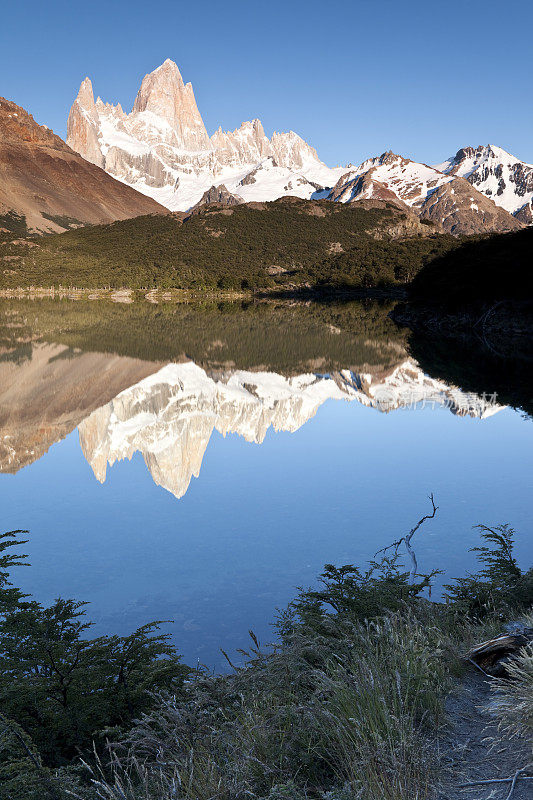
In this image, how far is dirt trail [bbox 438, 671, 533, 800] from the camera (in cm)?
414

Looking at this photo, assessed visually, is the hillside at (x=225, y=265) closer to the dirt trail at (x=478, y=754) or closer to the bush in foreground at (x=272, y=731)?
the bush in foreground at (x=272, y=731)

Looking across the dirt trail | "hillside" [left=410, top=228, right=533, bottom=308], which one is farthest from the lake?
"hillside" [left=410, top=228, right=533, bottom=308]

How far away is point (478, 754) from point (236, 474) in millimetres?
14762

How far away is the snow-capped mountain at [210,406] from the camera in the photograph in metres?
20.8

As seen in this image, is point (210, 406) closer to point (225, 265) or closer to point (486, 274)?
point (486, 274)

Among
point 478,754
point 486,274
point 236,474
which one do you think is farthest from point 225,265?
point 478,754

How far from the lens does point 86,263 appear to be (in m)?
178

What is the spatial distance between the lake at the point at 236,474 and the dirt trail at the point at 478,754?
4742 millimetres

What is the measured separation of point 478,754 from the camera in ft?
15.3

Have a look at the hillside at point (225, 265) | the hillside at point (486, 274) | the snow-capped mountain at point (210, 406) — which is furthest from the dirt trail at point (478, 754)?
the hillside at point (225, 265)

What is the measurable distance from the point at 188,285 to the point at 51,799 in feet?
502

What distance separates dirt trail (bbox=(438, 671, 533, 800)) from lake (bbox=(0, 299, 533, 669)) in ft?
15.6

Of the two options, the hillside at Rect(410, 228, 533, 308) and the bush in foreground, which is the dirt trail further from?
the hillside at Rect(410, 228, 533, 308)

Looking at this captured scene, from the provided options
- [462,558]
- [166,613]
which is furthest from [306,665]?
[462,558]
